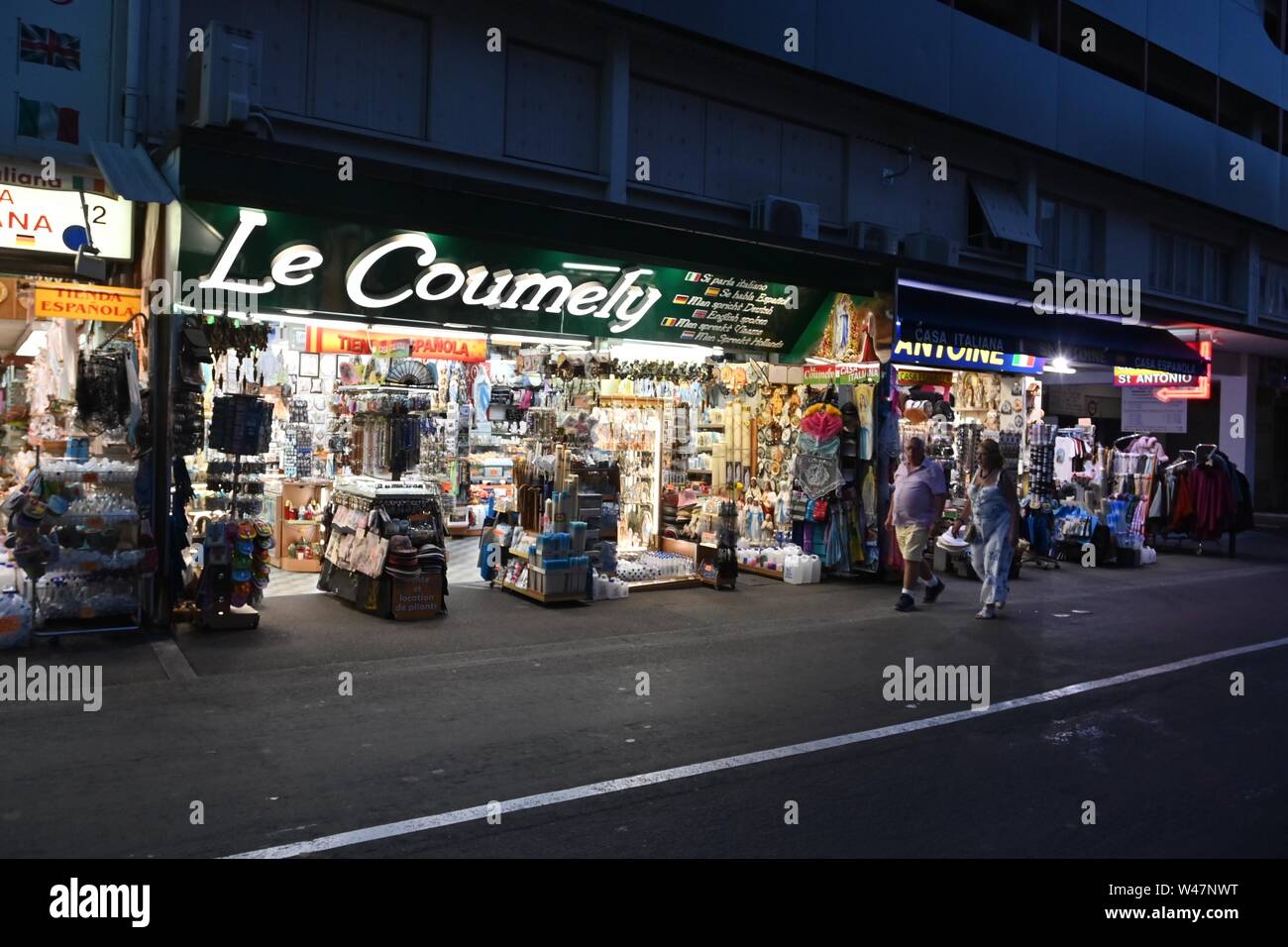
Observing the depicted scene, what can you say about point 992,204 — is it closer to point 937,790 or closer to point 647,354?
point 647,354

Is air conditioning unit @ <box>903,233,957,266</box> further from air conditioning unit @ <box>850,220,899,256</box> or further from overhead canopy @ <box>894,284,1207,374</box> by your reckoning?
overhead canopy @ <box>894,284,1207,374</box>

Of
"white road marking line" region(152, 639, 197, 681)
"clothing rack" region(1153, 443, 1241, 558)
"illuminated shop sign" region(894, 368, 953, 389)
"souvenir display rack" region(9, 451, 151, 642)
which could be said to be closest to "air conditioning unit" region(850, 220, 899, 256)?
"illuminated shop sign" region(894, 368, 953, 389)

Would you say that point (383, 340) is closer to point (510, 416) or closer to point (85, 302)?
point (510, 416)

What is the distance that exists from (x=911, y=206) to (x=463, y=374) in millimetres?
8353

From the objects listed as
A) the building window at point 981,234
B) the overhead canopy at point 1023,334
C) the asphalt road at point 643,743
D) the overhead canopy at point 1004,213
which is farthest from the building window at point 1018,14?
the asphalt road at point 643,743

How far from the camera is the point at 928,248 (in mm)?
17797

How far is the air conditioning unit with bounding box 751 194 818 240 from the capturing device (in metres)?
15.7

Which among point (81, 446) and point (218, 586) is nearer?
point (218, 586)

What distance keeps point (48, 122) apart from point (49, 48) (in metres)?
0.72

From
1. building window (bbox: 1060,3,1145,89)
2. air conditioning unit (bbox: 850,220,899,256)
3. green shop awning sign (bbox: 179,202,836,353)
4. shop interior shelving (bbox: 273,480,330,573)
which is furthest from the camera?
building window (bbox: 1060,3,1145,89)

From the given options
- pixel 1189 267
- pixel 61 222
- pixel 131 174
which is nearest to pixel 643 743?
pixel 131 174

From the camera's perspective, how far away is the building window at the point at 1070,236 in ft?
68.4

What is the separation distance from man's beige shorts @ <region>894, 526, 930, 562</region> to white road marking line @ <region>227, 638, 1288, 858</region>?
10.3 feet

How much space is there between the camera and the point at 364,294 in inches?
426
